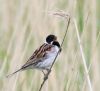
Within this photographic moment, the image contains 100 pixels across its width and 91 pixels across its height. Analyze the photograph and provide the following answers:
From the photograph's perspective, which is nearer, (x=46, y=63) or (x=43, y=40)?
(x=46, y=63)

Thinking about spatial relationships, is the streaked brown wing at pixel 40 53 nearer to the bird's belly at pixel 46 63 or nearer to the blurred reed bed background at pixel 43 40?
the bird's belly at pixel 46 63

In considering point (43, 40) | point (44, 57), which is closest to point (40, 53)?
point (44, 57)

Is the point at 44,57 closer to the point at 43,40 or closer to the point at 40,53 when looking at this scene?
the point at 40,53

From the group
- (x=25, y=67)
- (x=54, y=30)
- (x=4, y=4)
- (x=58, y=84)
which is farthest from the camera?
(x=4, y=4)

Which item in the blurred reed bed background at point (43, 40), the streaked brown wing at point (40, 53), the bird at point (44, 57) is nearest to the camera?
the bird at point (44, 57)

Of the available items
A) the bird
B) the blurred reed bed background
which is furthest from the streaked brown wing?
the blurred reed bed background

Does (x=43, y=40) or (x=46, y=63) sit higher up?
(x=46, y=63)

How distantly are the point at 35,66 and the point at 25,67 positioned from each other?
0.60ft

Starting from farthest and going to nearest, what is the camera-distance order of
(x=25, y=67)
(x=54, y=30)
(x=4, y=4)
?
(x=4, y=4) < (x=54, y=30) < (x=25, y=67)

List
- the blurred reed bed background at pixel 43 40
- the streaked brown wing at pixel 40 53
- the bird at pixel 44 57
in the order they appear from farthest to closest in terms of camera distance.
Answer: the blurred reed bed background at pixel 43 40, the streaked brown wing at pixel 40 53, the bird at pixel 44 57

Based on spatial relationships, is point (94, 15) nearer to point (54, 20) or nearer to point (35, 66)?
point (54, 20)

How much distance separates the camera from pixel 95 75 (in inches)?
143

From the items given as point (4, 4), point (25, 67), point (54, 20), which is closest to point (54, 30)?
point (54, 20)

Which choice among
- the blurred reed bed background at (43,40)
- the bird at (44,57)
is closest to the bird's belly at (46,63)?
the bird at (44,57)
